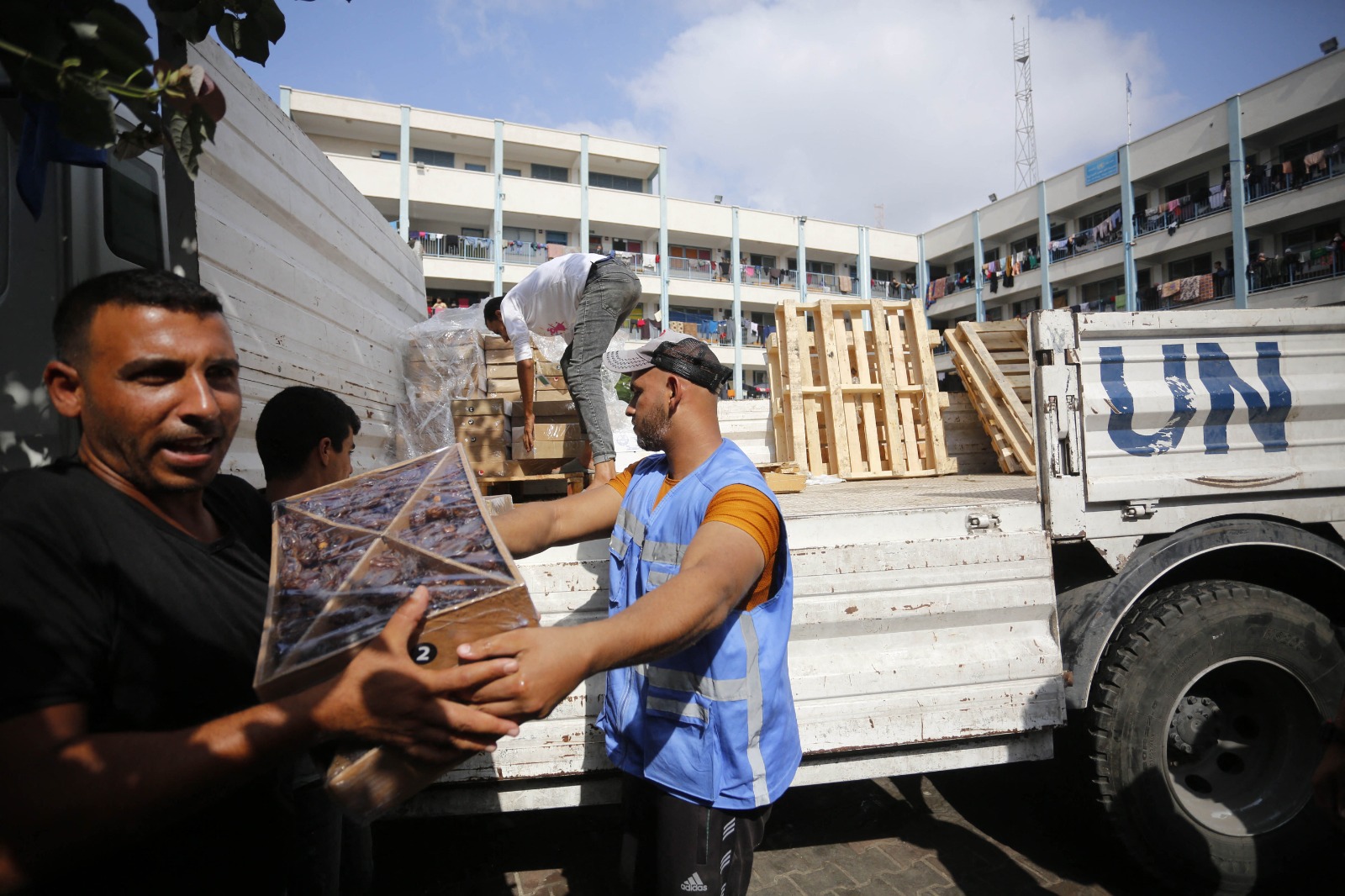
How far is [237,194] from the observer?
106 inches

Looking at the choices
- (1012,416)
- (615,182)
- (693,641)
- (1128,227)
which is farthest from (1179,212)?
(693,641)

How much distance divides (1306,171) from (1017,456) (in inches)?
1273

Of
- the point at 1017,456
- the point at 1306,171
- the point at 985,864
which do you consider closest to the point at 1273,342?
the point at 1017,456

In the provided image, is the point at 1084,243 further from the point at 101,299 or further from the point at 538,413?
the point at 101,299

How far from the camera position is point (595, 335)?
4.10 meters

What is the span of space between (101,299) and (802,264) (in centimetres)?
4231

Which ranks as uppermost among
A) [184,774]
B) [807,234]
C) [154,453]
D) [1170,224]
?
[807,234]

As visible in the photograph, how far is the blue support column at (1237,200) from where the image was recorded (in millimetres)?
28453

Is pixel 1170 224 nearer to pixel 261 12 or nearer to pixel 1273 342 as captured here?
pixel 1273 342

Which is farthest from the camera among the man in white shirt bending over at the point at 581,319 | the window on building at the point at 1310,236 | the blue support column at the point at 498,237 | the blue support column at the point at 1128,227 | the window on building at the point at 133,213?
the blue support column at the point at 1128,227

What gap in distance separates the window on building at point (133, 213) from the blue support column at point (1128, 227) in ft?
131

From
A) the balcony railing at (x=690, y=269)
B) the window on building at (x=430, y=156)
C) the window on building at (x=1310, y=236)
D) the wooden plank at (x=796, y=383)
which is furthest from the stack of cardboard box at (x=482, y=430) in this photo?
the window on building at (x=430, y=156)

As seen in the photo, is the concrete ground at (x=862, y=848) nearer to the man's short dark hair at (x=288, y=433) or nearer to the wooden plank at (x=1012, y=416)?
the man's short dark hair at (x=288, y=433)

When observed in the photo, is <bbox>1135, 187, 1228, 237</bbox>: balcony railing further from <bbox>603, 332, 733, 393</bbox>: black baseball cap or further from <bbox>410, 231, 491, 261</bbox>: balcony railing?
<bbox>603, 332, 733, 393</bbox>: black baseball cap
